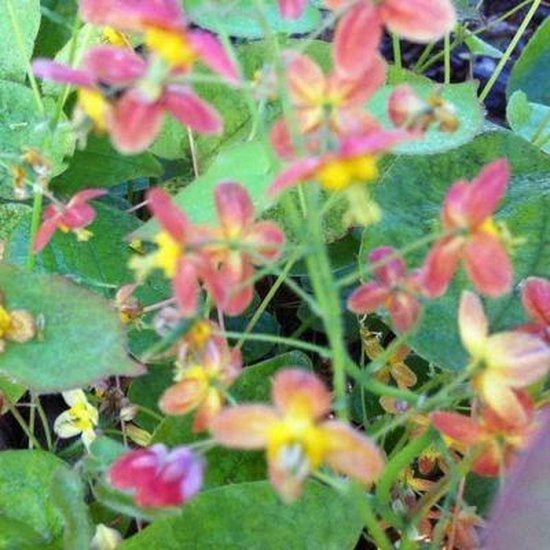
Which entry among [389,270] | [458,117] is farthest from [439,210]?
[389,270]

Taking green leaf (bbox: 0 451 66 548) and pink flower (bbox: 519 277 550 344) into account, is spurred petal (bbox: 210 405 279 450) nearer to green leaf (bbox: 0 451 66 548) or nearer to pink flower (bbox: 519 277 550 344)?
pink flower (bbox: 519 277 550 344)

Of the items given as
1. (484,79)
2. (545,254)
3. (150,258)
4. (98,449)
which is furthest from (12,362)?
(484,79)

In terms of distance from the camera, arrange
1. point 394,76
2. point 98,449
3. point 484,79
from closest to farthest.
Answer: point 98,449
point 394,76
point 484,79

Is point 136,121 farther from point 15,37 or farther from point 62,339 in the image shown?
point 15,37

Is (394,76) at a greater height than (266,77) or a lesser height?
lesser

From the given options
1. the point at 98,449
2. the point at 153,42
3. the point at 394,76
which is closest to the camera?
the point at 153,42

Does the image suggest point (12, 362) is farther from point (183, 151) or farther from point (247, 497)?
point (183, 151)

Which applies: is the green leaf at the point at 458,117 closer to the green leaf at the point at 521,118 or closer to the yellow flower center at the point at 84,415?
the green leaf at the point at 521,118

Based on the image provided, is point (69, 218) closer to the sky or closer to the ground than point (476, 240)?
closer to the ground
